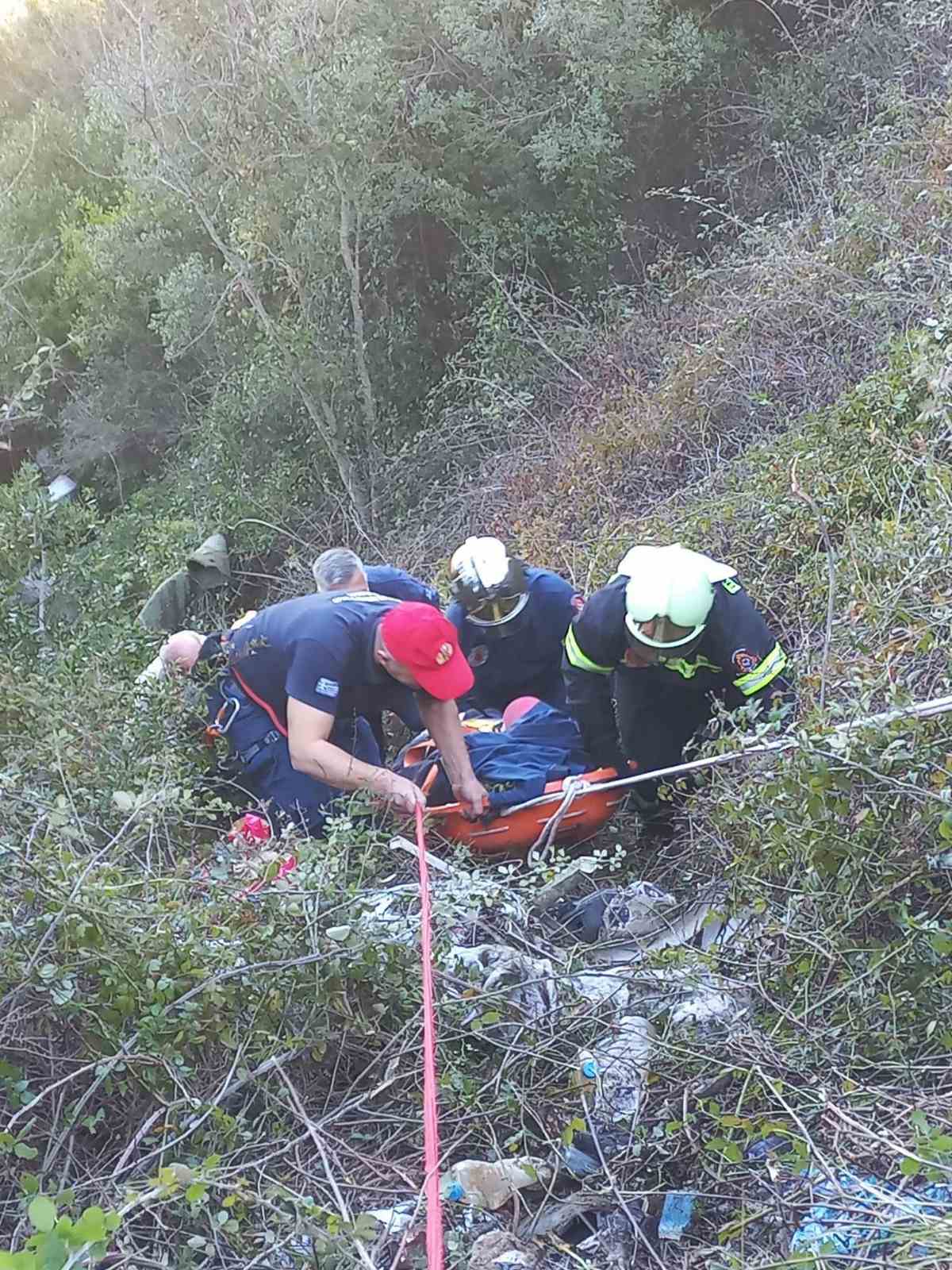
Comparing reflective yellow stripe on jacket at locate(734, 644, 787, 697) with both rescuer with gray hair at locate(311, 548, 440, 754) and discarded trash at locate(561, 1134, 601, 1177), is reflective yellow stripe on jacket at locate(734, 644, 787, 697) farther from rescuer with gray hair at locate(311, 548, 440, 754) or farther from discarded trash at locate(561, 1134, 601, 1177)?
discarded trash at locate(561, 1134, 601, 1177)

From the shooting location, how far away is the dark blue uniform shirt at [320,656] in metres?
3.88

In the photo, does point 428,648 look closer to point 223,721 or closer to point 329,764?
point 329,764

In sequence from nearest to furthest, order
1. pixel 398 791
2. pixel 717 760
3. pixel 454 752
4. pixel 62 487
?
pixel 717 760, pixel 398 791, pixel 454 752, pixel 62 487

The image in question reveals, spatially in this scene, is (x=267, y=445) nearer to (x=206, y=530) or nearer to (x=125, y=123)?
(x=206, y=530)

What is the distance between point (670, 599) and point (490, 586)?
3.13 feet

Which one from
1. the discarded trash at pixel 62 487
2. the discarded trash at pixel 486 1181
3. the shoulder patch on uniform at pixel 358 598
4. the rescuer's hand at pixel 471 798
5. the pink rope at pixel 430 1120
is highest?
the pink rope at pixel 430 1120

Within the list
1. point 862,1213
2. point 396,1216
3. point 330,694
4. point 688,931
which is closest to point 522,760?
point 330,694

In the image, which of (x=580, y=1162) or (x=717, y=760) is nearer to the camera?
(x=580, y=1162)

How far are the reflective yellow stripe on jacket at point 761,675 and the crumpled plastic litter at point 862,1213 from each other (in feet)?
5.97

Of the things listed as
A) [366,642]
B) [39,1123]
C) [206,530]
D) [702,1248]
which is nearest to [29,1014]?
[39,1123]

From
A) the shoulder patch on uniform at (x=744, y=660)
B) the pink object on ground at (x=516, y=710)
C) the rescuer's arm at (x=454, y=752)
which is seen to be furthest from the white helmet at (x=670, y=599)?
the pink object on ground at (x=516, y=710)

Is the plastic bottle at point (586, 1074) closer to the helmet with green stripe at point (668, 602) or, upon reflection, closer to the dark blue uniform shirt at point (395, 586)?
the helmet with green stripe at point (668, 602)

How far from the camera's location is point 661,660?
3.86 meters

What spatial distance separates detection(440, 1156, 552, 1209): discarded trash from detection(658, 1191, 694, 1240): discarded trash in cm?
25
